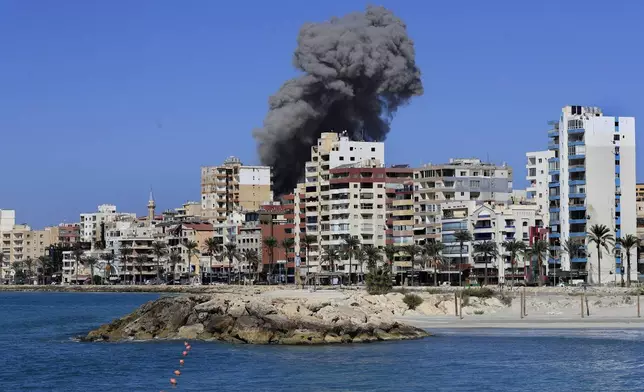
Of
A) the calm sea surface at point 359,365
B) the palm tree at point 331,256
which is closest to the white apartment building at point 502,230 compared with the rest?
the palm tree at point 331,256

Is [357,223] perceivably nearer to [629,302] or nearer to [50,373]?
[629,302]

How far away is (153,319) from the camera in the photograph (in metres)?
71.6

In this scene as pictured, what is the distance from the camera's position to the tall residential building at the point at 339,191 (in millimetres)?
165375

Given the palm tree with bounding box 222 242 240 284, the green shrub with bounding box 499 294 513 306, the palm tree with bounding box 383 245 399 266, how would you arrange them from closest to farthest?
the green shrub with bounding box 499 294 513 306 < the palm tree with bounding box 383 245 399 266 < the palm tree with bounding box 222 242 240 284

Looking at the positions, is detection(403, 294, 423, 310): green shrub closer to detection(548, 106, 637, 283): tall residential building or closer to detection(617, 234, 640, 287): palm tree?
detection(617, 234, 640, 287): palm tree

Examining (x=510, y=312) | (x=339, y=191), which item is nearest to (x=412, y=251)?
A: (x=339, y=191)

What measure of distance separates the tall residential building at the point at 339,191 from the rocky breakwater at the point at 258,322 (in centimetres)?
9200

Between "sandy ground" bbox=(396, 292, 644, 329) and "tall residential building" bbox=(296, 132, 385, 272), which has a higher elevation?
"tall residential building" bbox=(296, 132, 385, 272)

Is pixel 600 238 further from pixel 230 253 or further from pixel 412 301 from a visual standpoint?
pixel 230 253

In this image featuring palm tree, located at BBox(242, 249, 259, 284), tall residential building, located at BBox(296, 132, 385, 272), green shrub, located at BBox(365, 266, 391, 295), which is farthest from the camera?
palm tree, located at BBox(242, 249, 259, 284)

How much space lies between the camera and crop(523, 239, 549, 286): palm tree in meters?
135

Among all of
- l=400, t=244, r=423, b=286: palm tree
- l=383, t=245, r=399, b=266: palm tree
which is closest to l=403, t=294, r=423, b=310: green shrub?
l=400, t=244, r=423, b=286: palm tree

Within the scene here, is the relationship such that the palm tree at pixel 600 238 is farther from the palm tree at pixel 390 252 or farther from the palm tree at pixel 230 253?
the palm tree at pixel 230 253

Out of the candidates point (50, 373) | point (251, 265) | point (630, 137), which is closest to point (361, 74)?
point (251, 265)
